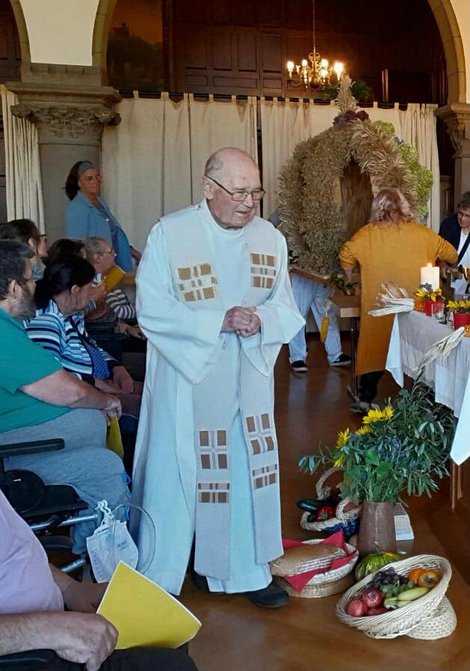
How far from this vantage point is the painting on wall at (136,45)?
1084 centimetres

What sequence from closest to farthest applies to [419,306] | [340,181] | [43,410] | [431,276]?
[43,410]
[419,306]
[431,276]
[340,181]

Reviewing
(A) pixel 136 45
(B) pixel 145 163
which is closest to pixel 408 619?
(B) pixel 145 163

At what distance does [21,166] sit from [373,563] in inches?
238

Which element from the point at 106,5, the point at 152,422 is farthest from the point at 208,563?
the point at 106,5

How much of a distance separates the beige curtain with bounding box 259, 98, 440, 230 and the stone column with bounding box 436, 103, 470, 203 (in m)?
0.35

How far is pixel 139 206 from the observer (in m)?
8.22

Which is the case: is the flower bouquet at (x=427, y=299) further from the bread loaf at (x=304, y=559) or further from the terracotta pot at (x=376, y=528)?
the bread loaf at (x=304, y=559)

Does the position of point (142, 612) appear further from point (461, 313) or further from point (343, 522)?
point (461, 313)

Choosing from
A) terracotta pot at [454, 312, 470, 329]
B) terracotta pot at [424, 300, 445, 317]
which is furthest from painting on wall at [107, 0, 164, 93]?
terracotta pot at [454, 312, 470, 329]

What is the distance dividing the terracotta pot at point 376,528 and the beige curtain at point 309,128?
5719 millimetres

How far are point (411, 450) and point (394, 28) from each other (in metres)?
10.1

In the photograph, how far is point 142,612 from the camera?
1675mm

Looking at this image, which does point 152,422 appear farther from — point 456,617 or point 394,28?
point 394,28

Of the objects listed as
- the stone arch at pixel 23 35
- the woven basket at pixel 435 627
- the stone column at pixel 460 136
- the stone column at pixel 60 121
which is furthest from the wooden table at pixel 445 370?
the stone column at pixel 460 136
